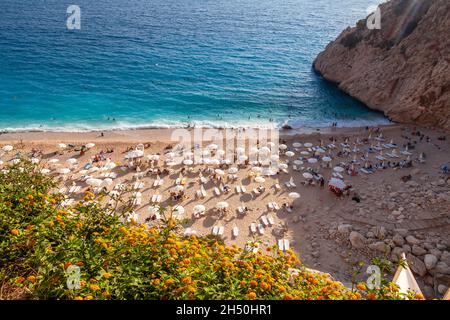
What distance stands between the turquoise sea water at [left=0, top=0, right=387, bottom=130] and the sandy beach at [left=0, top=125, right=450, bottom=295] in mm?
6474

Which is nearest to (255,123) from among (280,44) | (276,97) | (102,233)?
(276,97)

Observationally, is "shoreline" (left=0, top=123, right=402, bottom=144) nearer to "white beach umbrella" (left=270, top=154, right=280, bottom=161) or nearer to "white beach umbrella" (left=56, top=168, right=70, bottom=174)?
"white beach umbrella" (left=270, top=154, right=280, bottom=161)

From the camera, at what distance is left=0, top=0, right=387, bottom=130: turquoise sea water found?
1626 inches

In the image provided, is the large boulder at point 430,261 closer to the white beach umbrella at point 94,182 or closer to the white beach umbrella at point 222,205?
the white beach umbrella at point 222,205

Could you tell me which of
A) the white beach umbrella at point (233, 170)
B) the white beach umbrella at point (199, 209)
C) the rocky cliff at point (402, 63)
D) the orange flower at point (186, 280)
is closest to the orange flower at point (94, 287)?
the orange flower at point (186, 280)

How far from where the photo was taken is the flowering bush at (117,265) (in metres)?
5.32

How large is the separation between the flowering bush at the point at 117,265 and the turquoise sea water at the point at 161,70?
109ft

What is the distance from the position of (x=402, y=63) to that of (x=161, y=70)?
128 feet

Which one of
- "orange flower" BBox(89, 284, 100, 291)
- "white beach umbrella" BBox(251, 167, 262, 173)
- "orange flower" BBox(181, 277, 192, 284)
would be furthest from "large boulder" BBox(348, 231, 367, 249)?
"orange flower" BBox(89, 284, 100, 291)

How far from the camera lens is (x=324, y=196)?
23.7 metres

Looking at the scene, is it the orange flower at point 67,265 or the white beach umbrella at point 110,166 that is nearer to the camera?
the orange flower at point 67,265
